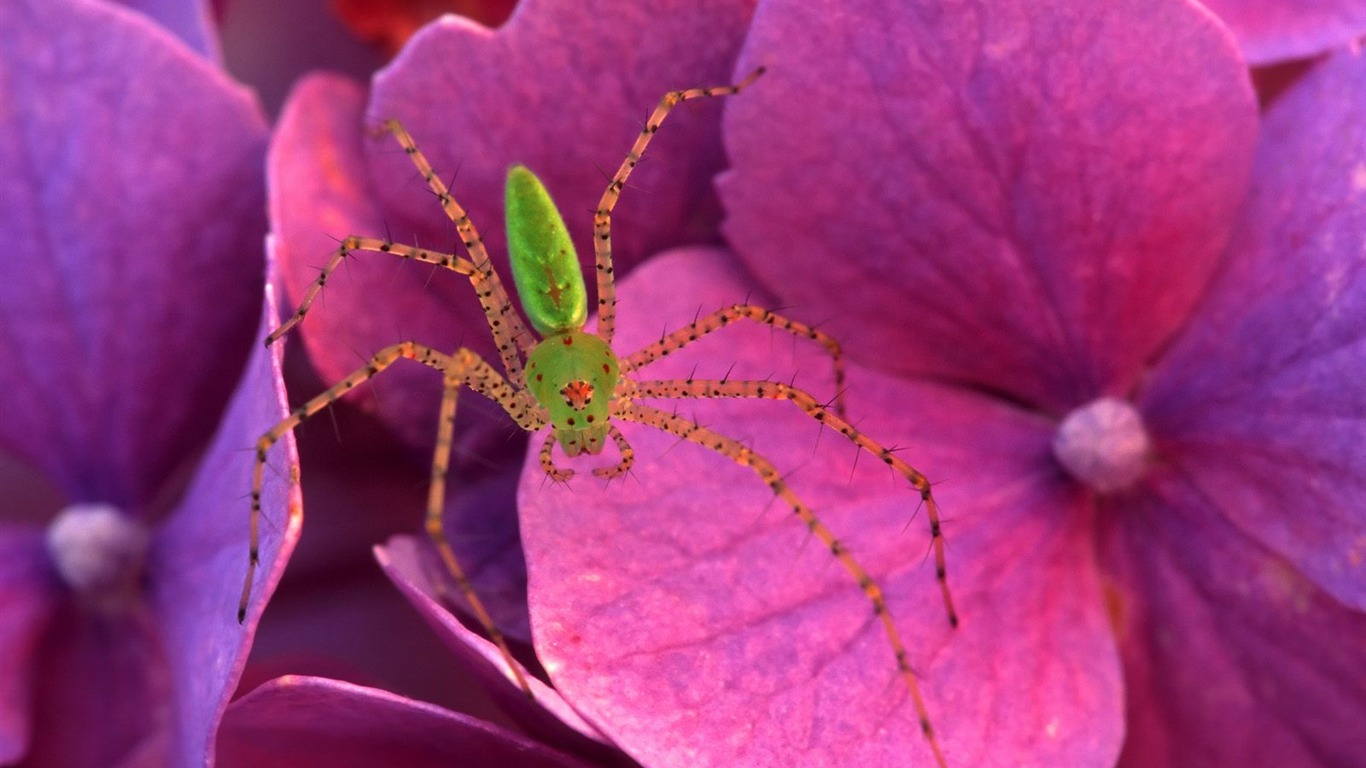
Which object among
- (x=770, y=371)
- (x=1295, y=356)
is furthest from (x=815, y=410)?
(x=1295, y=356)

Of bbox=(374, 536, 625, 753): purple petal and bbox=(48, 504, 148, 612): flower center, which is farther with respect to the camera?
bbox=(48, 504, 148, 612): flower center

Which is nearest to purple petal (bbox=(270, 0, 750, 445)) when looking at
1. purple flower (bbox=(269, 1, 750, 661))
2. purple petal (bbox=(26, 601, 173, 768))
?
purple flower (bbox=(269, 1, 750, 661))

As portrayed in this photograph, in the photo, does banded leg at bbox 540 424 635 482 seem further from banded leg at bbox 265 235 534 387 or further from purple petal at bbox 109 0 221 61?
purple petal at bbox 109 0 221 61

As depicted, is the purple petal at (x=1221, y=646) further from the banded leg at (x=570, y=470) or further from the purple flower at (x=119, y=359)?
the purple flower at (x=119, y=359)

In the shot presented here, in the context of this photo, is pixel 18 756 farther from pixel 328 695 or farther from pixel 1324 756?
pixel 1324 756

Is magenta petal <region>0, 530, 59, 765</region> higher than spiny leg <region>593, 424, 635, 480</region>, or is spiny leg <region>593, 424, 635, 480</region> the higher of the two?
spiny leg <region>593, 424, 635, 480</region>

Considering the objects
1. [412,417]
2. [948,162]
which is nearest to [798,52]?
[948,162]

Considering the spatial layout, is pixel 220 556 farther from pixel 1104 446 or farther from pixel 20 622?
pixel 1104 446
